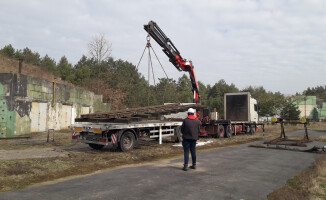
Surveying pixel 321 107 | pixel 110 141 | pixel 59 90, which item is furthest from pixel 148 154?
pixel 321 107

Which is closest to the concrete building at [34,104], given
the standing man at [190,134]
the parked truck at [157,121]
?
the parked truck at [157,121]

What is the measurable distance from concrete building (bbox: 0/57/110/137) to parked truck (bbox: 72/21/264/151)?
704 centimetres

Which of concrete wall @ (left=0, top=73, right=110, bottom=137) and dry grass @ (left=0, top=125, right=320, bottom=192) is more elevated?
concrete wall @ (left=0, top=73, right=110, bottom=137)

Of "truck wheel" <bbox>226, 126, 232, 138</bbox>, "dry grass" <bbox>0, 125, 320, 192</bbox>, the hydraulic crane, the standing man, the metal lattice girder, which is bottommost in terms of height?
"dry grass" <bbox>0, 125, 320, 192</bbox>

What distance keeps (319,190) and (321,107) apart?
85.1 m

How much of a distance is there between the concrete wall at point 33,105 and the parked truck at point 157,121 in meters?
7.00

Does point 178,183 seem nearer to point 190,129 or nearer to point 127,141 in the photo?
point 190,129

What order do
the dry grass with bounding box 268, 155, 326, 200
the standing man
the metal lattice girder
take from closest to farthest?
the dry grass with bounding box 268, 155, 326, 200 < the standing man < the metal lattice girder

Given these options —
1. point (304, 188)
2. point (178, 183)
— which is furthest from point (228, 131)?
point (178, 183)

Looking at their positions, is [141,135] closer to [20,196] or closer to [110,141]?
[110,141]

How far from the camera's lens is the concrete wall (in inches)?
680

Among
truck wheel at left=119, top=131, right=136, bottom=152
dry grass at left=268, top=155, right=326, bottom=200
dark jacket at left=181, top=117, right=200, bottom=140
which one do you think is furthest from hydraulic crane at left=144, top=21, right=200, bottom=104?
dry grass at left=268, top=155, right=326, bottom=200

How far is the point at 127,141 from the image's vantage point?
11656mm

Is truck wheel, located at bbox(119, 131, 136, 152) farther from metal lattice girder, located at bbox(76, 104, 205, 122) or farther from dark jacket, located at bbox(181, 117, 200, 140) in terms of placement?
dark jacket, located at bbox(181, 117, 200, 140)
